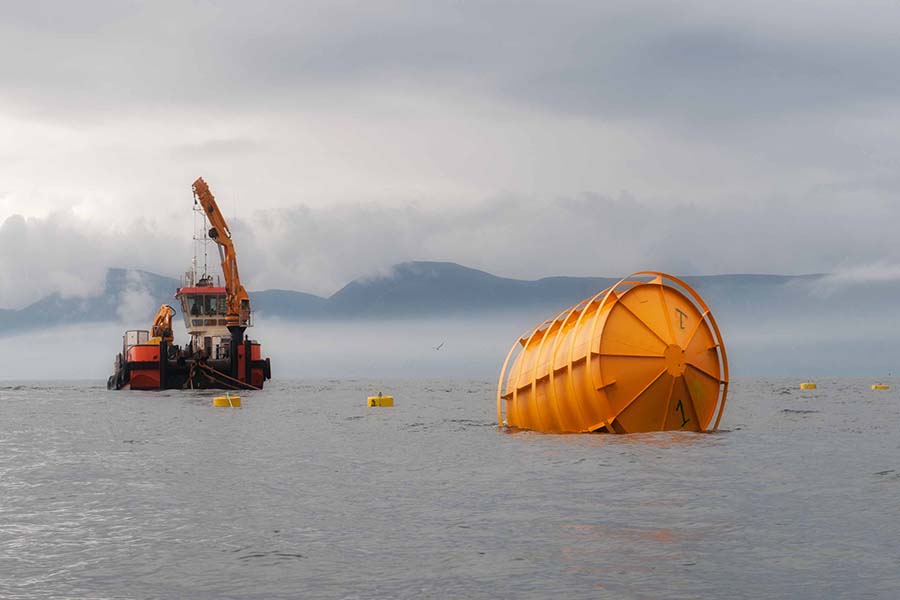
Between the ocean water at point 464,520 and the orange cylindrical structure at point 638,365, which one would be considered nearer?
the ocean water at point 464,520

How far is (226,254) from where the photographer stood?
81.0m

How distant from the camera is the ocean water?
340 inches

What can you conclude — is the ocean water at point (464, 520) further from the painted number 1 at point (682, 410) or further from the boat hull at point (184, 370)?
the boat hull at point (184, 370)

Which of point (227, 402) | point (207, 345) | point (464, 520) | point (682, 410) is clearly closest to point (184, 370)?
point (207, 345)

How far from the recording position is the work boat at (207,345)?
7612 centimetres

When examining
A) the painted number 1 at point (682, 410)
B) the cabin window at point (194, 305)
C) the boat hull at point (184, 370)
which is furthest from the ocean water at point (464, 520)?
the cabin window at point (194, 305)

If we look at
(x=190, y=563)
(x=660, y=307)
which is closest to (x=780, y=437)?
(x=660, y=307)

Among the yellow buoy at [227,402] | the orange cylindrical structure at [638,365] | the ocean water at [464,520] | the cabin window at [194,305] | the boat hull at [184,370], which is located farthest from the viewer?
the cabin window at [194,305]

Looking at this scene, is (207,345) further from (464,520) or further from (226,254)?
(464,520)

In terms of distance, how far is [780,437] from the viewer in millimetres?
25734

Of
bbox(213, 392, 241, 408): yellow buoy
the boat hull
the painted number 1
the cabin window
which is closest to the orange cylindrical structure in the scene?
the painted number 1

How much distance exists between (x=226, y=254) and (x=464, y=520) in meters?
71.8

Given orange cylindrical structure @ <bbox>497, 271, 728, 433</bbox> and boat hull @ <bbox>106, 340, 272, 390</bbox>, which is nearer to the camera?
orange cylindrical structure @ <bbox>497, 271, 728, 433</bbox>

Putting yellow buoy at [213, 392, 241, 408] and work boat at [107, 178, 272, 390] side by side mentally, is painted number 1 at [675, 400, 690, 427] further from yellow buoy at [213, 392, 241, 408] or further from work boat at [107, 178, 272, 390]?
work boat at [107, 178, 272, 390]
